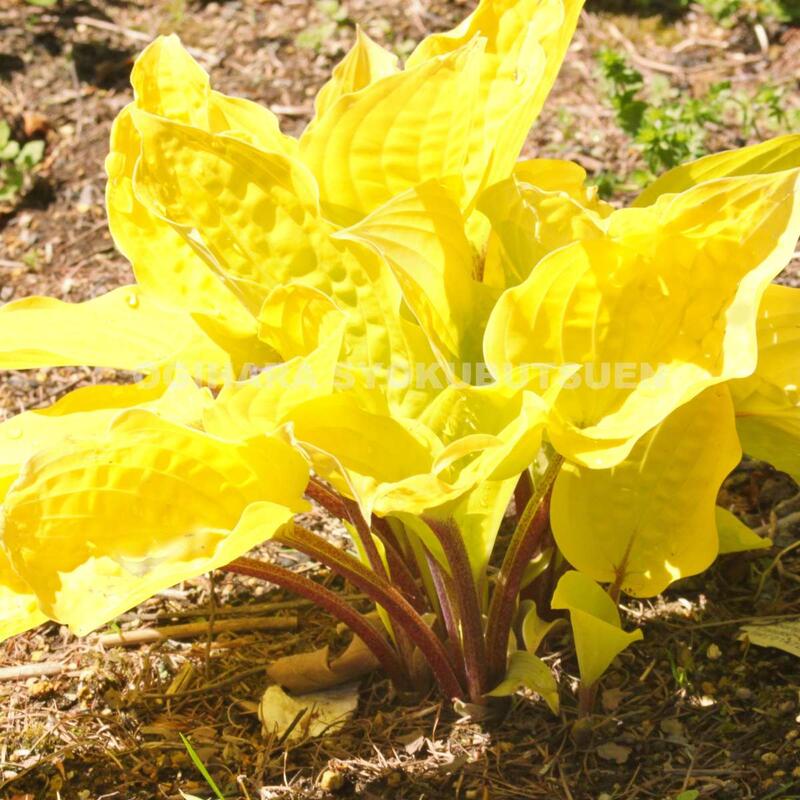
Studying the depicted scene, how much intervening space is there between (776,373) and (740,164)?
313 millimetres

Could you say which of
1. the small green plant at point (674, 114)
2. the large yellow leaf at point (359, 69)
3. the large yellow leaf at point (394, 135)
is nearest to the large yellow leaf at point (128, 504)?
the large yellow leaf at point (394, 135)

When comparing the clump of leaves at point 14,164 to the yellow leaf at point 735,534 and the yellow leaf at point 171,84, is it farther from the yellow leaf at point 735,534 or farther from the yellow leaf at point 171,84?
the yellow leaf at point 735,534

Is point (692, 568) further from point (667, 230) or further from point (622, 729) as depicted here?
point (667, 230)

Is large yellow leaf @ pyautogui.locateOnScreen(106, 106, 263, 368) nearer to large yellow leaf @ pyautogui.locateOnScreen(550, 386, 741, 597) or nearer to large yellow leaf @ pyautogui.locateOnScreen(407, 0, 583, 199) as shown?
large yellow leaf @ pyautogui.locateOnScreen(407, 0, 583, 199)

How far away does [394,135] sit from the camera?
133 centimetres

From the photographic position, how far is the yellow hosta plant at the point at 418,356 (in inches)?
46.6

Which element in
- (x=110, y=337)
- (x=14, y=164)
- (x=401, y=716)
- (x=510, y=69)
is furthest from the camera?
(x=14, y=164)

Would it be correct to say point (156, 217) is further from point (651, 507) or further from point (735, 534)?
point (735, 534)

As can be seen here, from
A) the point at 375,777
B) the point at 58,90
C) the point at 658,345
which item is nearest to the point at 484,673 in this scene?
the point at 375,777

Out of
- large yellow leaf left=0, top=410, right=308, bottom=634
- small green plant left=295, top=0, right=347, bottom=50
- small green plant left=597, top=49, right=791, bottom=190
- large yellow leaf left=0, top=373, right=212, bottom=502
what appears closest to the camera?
large yellow leaf left=0, top=410, right=308, bottom=634

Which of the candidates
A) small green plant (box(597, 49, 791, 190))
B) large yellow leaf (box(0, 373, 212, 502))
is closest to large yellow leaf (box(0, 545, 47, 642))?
large yellow leaf (box(0, 373, 212, 502))

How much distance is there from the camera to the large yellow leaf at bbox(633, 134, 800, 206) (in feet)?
4.73

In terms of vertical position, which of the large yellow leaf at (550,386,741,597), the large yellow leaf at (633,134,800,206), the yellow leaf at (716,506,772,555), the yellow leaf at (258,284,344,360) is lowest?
the yellow leaf at (716,506,772,555)

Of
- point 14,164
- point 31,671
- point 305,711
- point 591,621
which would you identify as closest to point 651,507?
point 591,621
